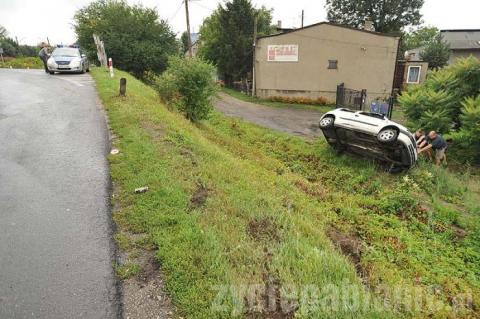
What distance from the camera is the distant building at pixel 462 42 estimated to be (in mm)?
35750

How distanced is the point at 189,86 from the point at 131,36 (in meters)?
14.2

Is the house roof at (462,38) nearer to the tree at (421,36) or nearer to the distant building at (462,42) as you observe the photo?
the distant building at (462,42)

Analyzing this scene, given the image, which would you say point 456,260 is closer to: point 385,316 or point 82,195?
point 385,316

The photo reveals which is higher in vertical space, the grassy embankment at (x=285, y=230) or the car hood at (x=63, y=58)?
the car hood at (x=63, y=58)

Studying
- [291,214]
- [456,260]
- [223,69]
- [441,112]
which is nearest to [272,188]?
[291,214]

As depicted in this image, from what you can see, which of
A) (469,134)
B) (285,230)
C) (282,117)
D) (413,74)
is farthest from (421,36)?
(285,230)

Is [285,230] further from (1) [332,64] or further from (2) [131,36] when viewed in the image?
(2) [131,36]

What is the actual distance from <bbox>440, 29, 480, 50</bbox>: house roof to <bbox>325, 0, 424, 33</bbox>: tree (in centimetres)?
427

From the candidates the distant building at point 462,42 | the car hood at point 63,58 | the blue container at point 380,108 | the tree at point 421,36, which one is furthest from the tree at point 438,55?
the car hood at point 63,58

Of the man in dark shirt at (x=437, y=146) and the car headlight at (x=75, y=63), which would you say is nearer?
the man in dark shirt at (x=437, y=146)

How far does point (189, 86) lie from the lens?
1012cm

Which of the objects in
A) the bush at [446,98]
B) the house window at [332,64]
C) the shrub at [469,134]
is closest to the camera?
the shrub at [469,134]

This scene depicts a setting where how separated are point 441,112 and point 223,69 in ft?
78.6

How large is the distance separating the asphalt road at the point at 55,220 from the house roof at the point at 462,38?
42370 mm
